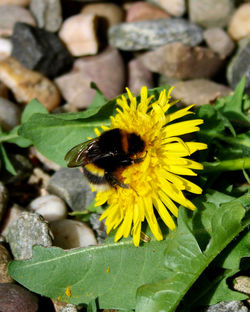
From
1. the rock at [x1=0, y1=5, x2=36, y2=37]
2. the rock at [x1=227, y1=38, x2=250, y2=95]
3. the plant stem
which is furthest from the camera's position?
the rock at [x1=0, y1=5, x2=36, y2=37]

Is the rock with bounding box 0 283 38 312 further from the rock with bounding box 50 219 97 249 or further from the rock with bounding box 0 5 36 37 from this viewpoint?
the rock with bounding box 0 5 36 37

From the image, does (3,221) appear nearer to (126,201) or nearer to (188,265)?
(126,201)

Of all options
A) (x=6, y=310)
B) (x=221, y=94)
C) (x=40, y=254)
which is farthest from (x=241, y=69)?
(x=6, y=310)

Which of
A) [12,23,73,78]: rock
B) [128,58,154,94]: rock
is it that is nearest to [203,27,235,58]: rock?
[128,58,154,94]: rock

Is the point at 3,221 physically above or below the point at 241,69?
below

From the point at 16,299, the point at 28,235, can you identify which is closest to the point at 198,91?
the point at 28,235

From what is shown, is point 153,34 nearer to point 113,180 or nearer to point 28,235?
point 28,235

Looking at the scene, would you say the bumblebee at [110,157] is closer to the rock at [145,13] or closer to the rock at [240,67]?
the rock at [240,67]
